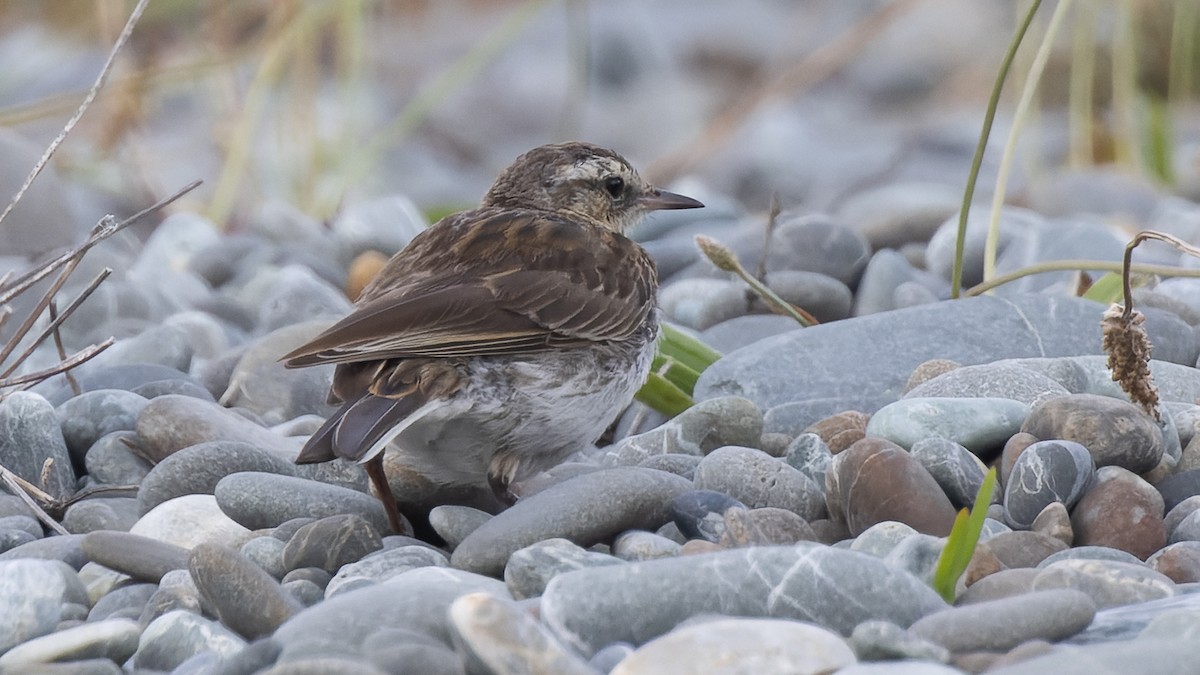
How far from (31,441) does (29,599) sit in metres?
1.40

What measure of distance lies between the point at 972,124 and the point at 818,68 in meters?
7.40

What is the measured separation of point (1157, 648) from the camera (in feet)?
9.65

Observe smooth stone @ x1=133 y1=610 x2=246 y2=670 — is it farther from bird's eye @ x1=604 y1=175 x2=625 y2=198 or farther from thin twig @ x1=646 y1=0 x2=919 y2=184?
thin twig @ x1=646 y1=0 x2=919 y2=184

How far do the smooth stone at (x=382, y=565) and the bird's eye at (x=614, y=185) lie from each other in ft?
7.31

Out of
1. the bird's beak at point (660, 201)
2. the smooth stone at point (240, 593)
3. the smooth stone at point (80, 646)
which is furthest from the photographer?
the bird's beak at point (660, 201)

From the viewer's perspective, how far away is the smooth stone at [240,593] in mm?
3699

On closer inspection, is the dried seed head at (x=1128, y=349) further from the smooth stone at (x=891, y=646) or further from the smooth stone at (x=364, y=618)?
the smooth stone at (x=364, y=618)

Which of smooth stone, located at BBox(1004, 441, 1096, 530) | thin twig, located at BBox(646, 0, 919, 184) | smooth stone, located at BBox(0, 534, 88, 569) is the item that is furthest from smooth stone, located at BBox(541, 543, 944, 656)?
thin twig, located at BBox(646, 0, 919, 184)

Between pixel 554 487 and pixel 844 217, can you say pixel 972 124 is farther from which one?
pixel 554 487

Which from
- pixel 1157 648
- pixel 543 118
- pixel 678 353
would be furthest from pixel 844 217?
pixel 543 118

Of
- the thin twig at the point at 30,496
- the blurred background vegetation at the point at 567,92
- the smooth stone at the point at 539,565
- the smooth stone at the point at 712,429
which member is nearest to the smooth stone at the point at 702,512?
the smooth stone at the point at 539,565

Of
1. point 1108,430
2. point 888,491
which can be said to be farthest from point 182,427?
point 1108,430

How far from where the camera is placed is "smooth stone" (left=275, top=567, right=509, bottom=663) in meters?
3.22

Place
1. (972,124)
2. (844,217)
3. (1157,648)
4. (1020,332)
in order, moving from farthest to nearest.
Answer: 1. (972,124)
2. (844,217)
3. (1020,332)
4. (1157,648)
